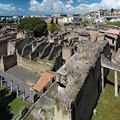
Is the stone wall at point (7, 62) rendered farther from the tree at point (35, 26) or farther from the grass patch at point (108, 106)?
the tree at point (35, 26)

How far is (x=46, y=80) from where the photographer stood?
15531 mm

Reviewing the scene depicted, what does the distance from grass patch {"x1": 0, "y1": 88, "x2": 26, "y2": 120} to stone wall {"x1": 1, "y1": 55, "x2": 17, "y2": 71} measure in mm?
6183

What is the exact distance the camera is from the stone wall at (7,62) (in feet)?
72.9

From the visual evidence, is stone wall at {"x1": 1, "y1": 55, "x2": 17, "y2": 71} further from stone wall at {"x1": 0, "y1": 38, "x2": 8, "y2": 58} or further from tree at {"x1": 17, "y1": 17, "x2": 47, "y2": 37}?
tree at {"x1": 17, "y1": 17, "x2": 47, "y2": 37}

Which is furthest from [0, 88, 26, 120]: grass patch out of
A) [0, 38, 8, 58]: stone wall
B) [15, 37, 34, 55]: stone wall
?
[0, 38, 8, 58]: stone wall

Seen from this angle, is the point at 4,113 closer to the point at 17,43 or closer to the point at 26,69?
the point at 26,69

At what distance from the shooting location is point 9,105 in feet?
48.4

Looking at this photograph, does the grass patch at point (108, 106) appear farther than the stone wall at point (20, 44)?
No

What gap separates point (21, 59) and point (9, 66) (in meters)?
2.73

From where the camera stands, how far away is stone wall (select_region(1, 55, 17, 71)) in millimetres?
22234

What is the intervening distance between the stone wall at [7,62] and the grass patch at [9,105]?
6183mm

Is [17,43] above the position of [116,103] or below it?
above

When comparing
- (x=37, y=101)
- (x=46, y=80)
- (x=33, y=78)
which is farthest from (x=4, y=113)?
(x=33, y=78)

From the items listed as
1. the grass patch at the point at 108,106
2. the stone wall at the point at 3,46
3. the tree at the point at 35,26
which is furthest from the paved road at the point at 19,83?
the tree at the point at 35,26
